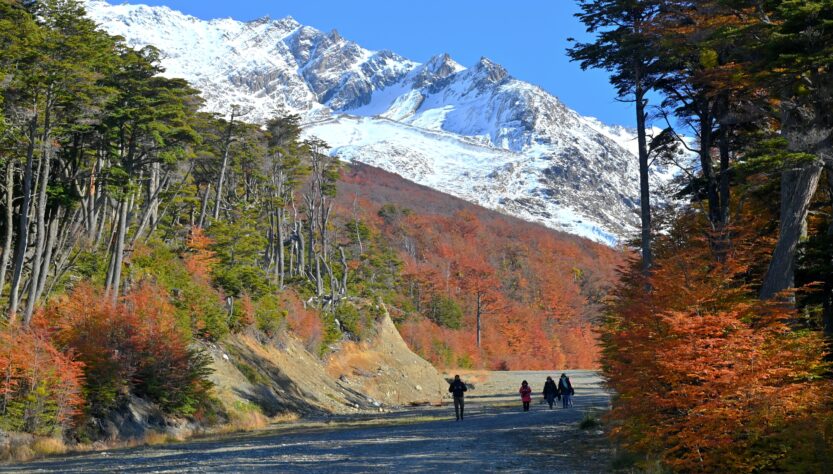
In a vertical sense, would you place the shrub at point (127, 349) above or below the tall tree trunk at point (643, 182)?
below

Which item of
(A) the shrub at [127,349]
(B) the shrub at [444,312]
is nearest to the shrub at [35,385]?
(A) the shrub at [127,349]

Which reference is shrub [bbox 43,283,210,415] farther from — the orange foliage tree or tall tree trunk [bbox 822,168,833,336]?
tall tree trunk [bbox 822,168,833,336]

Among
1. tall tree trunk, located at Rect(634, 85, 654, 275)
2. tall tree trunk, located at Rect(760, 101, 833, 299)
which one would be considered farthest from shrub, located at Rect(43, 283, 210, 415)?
tall tree trunk, located at Rect(760, 101, 833, 299)

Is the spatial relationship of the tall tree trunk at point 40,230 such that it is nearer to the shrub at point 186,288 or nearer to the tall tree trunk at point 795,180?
the shrub at point 186,288

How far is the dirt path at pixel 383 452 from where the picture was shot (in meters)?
14.2

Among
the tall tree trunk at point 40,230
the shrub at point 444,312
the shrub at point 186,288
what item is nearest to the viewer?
the tall tree trunk at point 40,230

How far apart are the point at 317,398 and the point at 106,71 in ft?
55.2

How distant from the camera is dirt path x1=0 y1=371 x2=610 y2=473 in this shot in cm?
1417

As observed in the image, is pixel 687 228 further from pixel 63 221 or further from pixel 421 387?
pixel 421 387

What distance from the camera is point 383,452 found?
16219 millimetres

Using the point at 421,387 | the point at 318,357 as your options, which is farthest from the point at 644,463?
the point at 421,387

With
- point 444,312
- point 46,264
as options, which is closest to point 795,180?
point 46,264

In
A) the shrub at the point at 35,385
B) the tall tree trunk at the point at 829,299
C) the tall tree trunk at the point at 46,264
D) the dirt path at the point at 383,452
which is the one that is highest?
the tall tree trunk at the point at 46,264

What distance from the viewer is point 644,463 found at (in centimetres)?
1317
